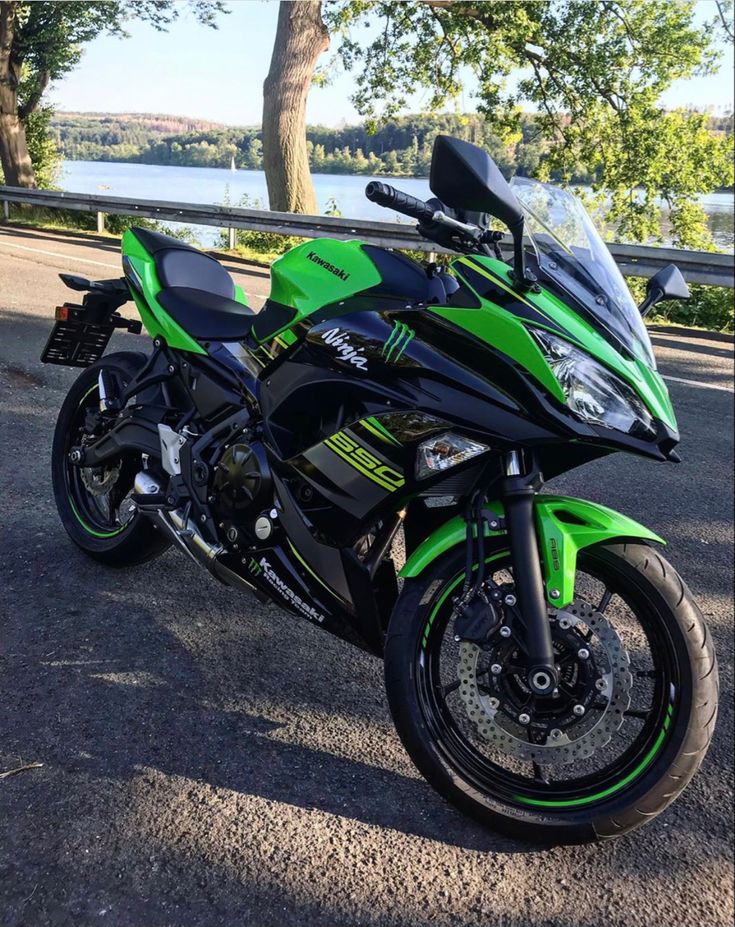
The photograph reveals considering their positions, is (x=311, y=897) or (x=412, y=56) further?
(x=412, y=56)

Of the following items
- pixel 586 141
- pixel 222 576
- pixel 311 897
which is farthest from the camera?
→ pixel 586 141

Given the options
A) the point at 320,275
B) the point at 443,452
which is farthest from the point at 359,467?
the point at 320,275

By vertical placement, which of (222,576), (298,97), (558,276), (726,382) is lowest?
(726,382)

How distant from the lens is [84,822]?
6.33ft

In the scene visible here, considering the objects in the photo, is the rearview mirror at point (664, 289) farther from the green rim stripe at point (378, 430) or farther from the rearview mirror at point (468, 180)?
the green rim stripe at point (378, 430)

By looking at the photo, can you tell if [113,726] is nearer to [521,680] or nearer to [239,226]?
[521,680]

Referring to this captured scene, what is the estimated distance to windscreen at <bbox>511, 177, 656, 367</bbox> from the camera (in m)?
1.91

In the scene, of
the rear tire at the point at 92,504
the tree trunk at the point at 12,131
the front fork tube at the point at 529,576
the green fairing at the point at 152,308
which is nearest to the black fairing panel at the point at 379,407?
the front fork tube at the point at 529,576

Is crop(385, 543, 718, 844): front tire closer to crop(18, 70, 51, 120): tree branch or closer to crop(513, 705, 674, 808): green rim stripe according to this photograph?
crop(513, 705, 674, 808): green rim stripe

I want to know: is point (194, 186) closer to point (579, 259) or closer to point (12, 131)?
point (12, 131)

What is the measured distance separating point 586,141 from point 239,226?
8.60 meters

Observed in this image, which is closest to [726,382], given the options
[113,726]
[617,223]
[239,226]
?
[113,726]

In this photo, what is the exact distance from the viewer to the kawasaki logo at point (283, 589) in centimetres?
231

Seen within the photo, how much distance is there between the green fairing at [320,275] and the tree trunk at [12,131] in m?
17.4
